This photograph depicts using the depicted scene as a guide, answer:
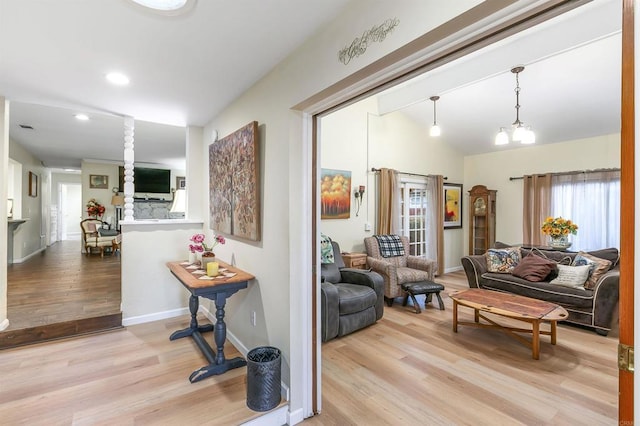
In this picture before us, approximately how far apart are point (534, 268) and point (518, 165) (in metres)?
2.72

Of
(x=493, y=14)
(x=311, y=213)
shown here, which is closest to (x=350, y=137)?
(x=311, y=213)

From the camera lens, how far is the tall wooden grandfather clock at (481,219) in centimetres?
609

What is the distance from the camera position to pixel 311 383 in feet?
6.52

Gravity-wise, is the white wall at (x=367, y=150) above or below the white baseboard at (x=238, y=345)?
above

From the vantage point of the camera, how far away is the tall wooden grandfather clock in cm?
609

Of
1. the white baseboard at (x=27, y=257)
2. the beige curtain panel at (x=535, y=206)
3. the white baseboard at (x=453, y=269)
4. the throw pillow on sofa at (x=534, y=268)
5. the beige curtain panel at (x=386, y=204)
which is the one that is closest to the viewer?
the throw pillow on sofa at (x=534, y=268)

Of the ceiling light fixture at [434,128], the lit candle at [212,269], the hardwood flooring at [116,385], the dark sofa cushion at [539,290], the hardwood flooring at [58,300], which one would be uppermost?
the ceiling light fixture at [434,128]

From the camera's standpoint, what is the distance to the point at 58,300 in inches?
140

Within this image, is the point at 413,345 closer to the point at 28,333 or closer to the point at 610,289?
the point at 610,289

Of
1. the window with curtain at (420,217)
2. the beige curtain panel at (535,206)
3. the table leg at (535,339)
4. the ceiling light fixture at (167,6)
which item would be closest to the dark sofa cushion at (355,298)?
the table leg at (535,339)

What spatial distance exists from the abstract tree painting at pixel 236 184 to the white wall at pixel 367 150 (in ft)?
5.66

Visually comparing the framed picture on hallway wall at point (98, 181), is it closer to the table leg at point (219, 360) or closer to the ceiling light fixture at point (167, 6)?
the table leg at point (219, 360)

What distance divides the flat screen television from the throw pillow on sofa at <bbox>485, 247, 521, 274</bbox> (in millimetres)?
7776

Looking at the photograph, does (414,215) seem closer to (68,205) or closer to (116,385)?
(116,385)
